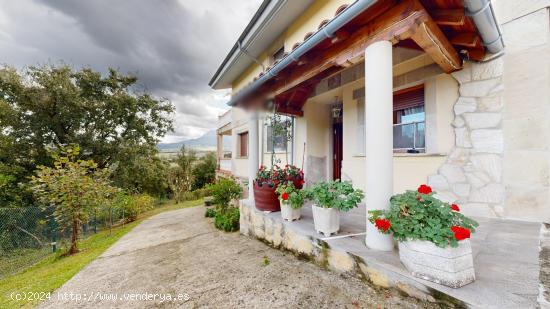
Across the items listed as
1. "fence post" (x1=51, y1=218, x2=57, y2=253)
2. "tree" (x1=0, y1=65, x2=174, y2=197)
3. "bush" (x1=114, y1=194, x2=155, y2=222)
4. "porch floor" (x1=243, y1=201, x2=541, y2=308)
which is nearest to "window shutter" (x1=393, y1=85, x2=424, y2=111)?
"porch floor" (x1=243, y1=201, x2=541, y2=308)

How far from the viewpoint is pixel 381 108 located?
226cm

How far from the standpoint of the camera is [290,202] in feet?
11.1

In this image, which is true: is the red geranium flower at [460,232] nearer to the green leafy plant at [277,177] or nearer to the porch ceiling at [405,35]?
the porch ceiling at [405,35]

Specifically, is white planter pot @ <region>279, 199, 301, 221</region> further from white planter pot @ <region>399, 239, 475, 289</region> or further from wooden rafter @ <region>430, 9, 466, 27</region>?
wooden rafter @ <region>430, 9, 466, 27</region>

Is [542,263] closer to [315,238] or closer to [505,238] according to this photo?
[505,238]

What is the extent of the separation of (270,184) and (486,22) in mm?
3762

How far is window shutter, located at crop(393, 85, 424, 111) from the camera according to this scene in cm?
399

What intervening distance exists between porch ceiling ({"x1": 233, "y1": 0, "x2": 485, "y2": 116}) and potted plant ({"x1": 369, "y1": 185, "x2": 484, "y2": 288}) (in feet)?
5.69

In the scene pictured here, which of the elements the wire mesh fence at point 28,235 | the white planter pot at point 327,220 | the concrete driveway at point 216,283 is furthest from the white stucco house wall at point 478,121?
the wire mesh fence at point 28,235

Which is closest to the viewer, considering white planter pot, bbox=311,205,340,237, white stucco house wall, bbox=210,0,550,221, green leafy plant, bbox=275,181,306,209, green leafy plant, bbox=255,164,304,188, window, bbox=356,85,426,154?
white planter pot, bbox=311,205,340,237

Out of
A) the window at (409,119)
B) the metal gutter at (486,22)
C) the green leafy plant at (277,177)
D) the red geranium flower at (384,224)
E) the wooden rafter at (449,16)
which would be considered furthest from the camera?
the green leafy plant at (277,177)

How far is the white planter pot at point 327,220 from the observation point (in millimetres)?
2771

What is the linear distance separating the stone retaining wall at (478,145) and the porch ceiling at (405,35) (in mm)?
338

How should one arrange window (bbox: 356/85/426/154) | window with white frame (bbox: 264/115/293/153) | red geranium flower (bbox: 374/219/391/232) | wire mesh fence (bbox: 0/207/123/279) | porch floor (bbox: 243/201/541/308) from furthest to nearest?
wire mesh fence (bbox: 0/207/123/279) → window with white frame (bbox: 264/115/293/153) → window (bbox: 356/85/426/154) → red geranium flower (bbox: 374/219/391/232) → porch floor (bbox: 243/201/541/308)
